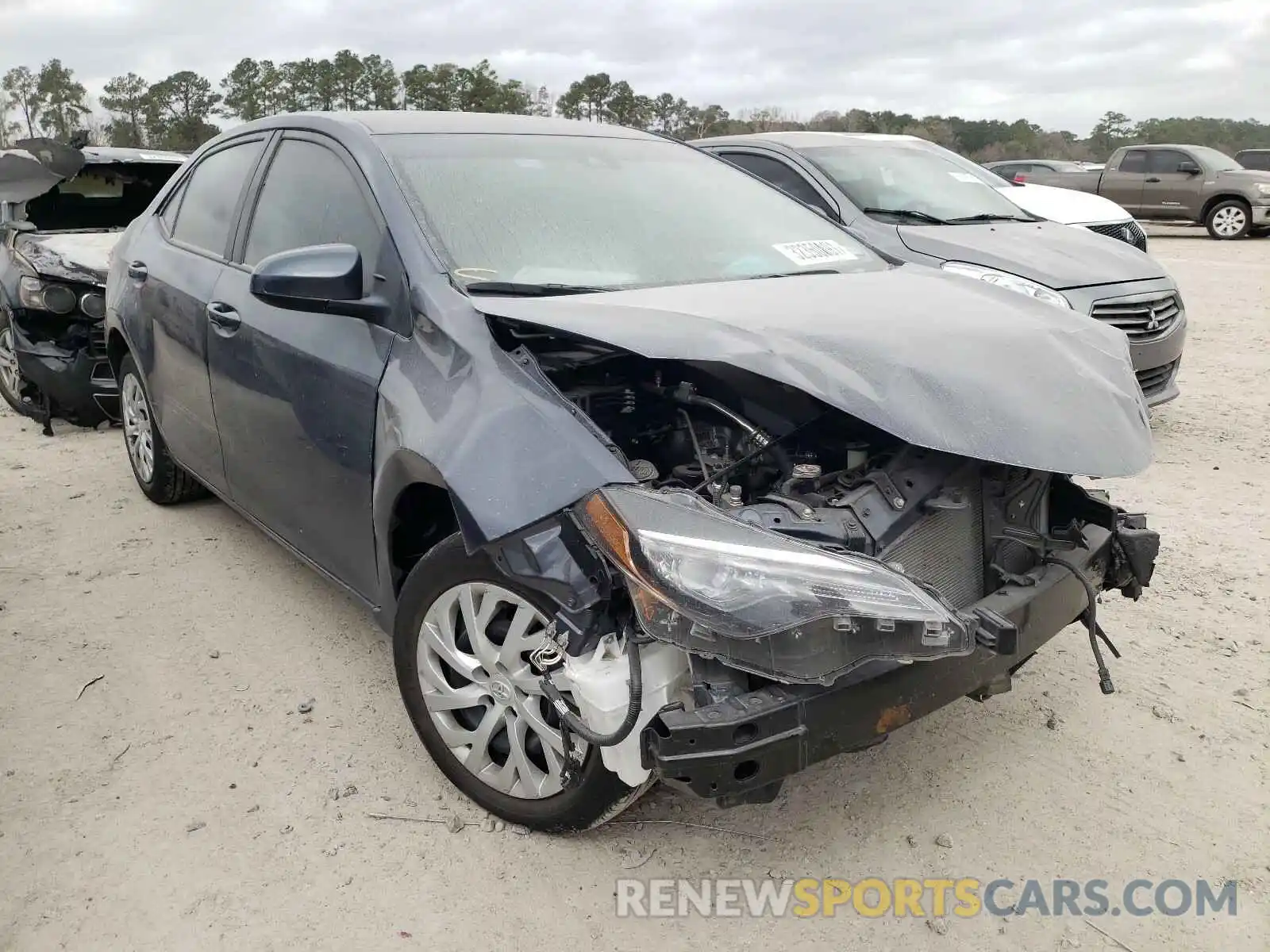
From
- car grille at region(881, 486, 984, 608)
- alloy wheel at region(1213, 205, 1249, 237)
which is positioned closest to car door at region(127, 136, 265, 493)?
car grille at region(881, 486, 984, 608)

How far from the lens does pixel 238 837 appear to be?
2.43 metres

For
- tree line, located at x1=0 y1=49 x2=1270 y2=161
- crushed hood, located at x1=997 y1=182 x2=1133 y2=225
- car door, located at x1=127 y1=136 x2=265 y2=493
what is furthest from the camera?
tree line, located at x1=0 y1=49 x2=1270 y2=161

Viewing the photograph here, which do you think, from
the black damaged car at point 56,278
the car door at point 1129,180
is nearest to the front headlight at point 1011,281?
the black damaged car at point 56,278

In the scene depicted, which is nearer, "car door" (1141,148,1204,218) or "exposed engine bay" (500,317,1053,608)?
"exposed engine bay" (500,317,1053,608)

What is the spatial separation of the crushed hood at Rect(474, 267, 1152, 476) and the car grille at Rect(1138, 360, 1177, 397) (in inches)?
128

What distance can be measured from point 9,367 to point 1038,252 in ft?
21.0

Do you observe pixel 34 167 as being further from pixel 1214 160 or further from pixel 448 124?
pixel 1214 160

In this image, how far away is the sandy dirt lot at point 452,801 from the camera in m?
2.17

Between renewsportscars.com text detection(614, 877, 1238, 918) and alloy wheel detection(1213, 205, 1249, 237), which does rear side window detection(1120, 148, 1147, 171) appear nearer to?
alloy wheel detection(1213, 205, 1249, 237)

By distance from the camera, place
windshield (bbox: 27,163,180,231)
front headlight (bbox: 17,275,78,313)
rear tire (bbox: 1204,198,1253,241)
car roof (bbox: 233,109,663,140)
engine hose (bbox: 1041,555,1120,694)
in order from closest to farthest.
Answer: engine hose (bbox: 1041,555,1120,694) → car roof (bbox: 233,109,663,140) → front headlight (bbox: 17,275,78,313) → windshield (bbox: 27,163,180,231) → rear tire (bbox: 1204,198,1253,241)

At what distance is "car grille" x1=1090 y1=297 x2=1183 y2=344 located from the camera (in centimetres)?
541

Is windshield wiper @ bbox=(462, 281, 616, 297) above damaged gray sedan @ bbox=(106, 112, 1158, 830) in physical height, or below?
above

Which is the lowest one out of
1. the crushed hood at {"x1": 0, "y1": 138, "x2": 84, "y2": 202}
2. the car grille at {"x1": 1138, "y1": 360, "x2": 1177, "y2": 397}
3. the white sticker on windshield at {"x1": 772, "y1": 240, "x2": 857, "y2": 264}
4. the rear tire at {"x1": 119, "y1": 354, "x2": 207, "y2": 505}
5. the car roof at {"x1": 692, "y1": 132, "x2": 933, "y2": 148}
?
the rear tire at {"x1": 119, "y1": 354, "x2": 207, "y2": 505}

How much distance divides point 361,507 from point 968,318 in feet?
5.54
